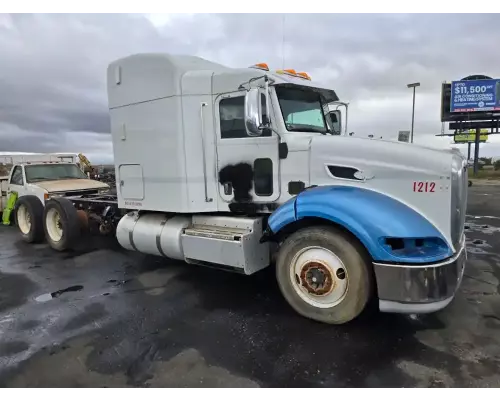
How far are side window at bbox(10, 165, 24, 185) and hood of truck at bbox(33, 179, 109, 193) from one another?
0.77m

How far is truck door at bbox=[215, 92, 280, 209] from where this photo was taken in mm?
4809

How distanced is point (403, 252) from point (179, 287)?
10.3 feet

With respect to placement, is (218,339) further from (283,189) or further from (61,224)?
(61,224)

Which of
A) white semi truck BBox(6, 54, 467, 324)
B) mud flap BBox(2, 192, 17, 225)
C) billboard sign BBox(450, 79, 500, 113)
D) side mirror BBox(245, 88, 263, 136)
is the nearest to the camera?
white semi truck BBox(6, 54, 467, 324)

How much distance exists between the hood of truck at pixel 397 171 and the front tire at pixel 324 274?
644mm

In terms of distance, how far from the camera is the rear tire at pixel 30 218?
333 inches

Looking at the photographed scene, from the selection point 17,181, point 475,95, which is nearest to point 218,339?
point 17,181

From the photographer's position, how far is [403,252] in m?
3.75

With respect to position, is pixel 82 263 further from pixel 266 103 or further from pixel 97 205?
pixel 266 103

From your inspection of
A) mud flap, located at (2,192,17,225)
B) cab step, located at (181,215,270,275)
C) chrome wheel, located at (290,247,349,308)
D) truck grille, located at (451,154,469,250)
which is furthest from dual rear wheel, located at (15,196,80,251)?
truck grille, located at (451,154,469,250)

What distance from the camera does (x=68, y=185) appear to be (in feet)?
30.9

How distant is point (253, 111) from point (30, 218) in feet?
22.1

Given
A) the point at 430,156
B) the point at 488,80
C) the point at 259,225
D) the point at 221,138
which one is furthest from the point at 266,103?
the point at 488,80

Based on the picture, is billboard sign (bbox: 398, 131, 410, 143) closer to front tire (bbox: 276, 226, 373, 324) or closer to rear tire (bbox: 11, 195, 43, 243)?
front tire (bbox: 276, 226, 373, 324)
